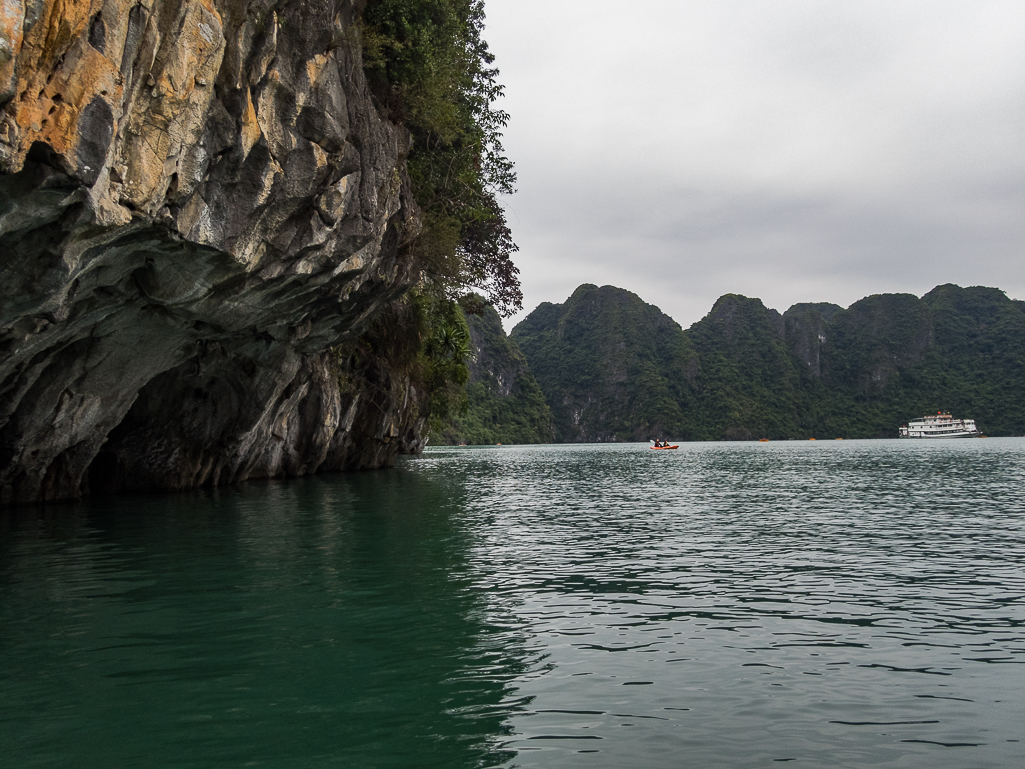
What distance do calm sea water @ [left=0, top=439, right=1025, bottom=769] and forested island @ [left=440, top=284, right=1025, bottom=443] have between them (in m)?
108

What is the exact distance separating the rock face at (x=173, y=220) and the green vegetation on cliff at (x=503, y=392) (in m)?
101

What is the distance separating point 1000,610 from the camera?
803 centimetres

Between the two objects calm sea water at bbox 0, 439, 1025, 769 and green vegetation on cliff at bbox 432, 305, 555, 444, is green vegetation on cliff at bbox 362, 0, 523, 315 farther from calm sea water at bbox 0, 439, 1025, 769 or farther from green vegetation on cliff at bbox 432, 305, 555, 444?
green vegetation on cliff at bbox 432, 305, 555, 444

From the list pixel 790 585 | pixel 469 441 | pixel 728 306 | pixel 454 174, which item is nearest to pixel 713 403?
pixel 728 306

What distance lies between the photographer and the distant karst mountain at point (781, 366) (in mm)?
133625

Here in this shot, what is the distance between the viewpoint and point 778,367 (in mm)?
155375

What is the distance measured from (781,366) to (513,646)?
160318mm

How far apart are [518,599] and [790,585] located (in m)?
3.77

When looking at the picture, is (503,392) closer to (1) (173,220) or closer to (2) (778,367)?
(2) (778,367)

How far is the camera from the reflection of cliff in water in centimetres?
473

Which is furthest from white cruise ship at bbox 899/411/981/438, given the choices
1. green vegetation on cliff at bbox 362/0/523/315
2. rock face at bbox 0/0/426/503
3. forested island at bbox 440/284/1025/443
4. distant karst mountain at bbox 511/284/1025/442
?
rock face at bbox 0/0/426/503

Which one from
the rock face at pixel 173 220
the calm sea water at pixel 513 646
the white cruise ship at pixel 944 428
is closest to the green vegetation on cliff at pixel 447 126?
the rock face at pixel 173 220

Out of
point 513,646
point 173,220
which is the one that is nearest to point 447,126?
point 173,220

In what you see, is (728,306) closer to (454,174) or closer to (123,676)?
(454,174)
